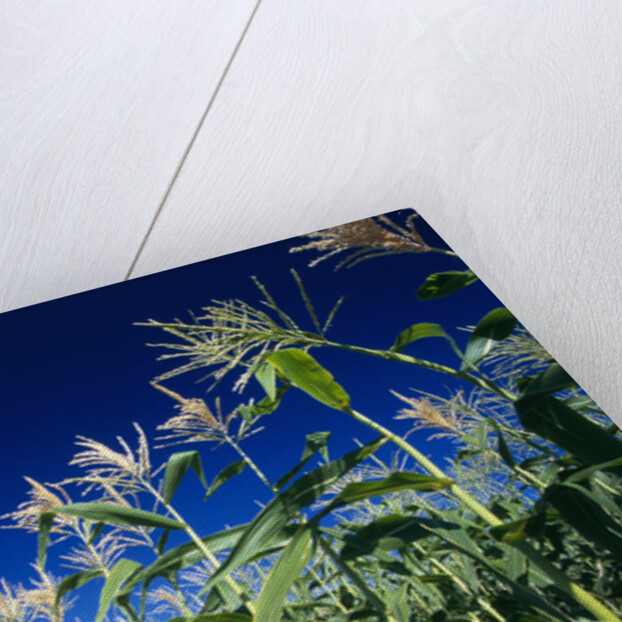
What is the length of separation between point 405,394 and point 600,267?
14.2 inches

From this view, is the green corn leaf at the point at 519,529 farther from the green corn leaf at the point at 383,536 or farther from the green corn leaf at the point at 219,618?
the green corn leaf at the point at 219,618

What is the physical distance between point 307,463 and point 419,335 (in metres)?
0.21

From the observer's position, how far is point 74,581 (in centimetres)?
65

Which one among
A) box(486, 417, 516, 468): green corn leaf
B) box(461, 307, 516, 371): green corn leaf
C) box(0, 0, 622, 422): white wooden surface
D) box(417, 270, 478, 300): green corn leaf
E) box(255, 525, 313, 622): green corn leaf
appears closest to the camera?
box(255, 525, 313, 622): green corn leaf

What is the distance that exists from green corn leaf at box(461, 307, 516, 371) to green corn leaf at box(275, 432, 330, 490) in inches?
7.3

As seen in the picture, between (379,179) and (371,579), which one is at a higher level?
(379,179)

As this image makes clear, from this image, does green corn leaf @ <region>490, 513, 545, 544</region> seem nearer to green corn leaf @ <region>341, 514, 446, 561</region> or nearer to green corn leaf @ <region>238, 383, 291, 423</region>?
green corn leaf @ <region>341, 514, 446, 561</region>

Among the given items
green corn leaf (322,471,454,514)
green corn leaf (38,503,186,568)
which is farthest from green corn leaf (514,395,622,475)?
green corn leaf (38,503,186,568)

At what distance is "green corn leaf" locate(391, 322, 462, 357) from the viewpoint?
0.81 metres

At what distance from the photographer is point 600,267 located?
0.96 m

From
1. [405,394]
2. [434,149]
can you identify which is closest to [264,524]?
[405,394]

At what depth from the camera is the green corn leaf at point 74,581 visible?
0.65m

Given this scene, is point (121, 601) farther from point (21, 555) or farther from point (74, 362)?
point (74, 362)

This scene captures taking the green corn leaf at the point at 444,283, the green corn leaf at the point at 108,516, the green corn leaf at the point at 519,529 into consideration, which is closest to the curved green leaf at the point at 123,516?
the green corn leaf at the point at 108,516
